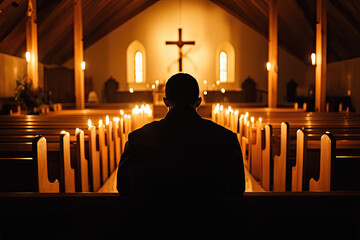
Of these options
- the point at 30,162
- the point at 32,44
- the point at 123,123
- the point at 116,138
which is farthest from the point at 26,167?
the point at 32,44

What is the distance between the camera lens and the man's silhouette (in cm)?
143

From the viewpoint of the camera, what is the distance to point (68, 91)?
14.4 metres

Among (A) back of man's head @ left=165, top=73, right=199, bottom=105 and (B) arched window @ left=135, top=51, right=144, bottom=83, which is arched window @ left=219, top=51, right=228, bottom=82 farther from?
(A) back of man's head @ left=165, top=73, right=199, bottom=105

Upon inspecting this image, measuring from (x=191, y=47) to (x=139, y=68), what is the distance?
92.0 inches

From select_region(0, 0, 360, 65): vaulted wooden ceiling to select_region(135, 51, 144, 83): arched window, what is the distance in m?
1.47

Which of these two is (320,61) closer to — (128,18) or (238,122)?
(238,122)

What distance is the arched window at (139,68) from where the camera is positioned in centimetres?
1590

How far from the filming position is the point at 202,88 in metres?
15.6

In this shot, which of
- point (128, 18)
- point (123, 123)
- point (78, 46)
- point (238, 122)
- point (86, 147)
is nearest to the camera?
point (86, 147)

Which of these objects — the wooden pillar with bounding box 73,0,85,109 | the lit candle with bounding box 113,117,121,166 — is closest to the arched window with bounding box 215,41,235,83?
the wooden pillar with bounding box 73,0,85,109

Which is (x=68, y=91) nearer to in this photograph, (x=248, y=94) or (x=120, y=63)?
(x=120, y=63)

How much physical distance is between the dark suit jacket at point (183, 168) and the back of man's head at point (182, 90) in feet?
0.31

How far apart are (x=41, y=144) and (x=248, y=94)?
13.1 m

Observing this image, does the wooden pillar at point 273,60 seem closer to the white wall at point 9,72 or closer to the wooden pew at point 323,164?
the wooden pew at point 323,164
